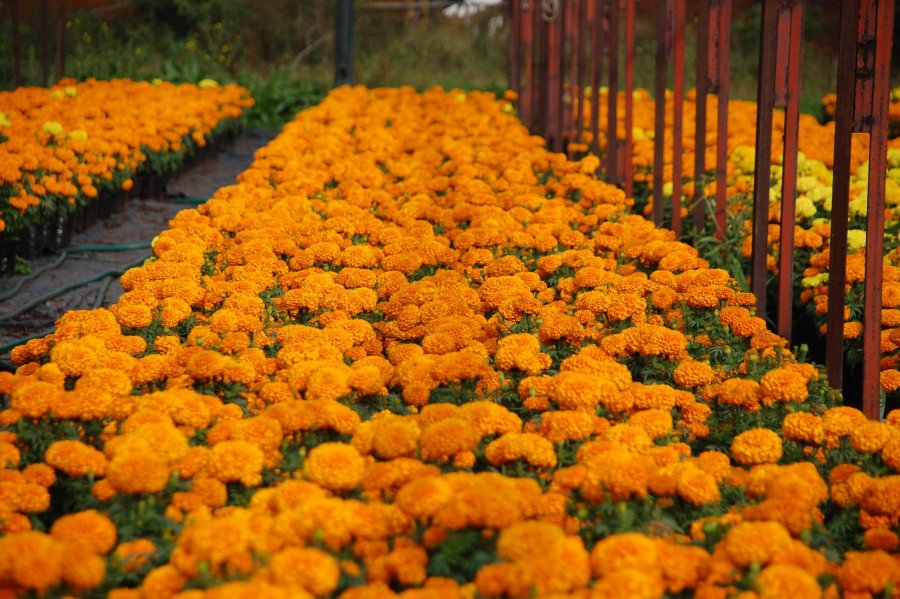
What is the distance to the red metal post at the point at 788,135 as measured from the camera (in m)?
4.77

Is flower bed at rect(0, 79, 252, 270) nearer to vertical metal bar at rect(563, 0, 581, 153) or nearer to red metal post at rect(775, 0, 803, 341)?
vertical metal bar at rect(563, 0, 581, 153)

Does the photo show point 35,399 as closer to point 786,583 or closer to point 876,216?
point 786,583

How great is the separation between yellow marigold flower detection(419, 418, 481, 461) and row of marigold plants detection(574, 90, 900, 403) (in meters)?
2.03

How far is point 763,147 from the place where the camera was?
5.03m

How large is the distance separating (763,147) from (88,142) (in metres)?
→ 4.89

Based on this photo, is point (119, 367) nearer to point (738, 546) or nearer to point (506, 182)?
point (738, 546)

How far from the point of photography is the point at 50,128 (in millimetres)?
7434

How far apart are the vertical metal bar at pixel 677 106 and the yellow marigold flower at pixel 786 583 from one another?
14.1ft

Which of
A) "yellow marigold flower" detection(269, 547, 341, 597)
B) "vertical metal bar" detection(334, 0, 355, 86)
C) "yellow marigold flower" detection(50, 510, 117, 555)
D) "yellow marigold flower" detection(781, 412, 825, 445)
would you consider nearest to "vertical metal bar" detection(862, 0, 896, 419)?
"yellow marigold flower" detection(781, 412, 825, 445)

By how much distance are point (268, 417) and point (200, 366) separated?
0.49 metres

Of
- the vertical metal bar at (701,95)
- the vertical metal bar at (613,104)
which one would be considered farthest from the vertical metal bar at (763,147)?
the vertical metal bar at (613,104)

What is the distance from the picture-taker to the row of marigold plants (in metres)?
4.49

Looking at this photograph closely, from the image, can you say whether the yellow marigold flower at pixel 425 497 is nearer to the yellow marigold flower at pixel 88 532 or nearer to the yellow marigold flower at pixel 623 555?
the yellow marigold flower at pixel 623 555

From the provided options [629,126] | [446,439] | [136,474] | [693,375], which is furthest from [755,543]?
[629,126]
